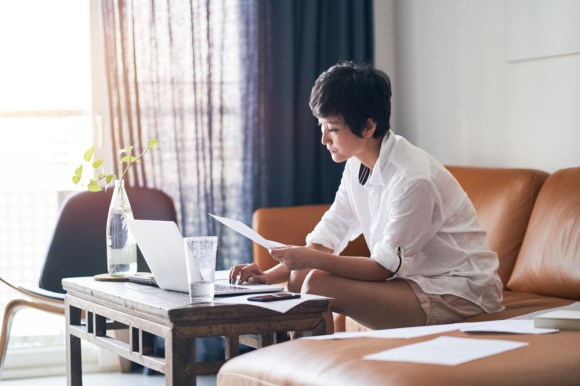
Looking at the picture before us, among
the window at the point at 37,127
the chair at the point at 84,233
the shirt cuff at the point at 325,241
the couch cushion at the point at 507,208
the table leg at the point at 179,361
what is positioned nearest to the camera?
the table leg at the point at 179,361

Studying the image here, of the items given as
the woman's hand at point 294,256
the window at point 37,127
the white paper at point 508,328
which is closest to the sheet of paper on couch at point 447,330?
the white paper at point 508,328

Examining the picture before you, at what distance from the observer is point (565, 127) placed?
354cm

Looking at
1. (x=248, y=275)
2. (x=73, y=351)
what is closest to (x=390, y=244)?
(x=248, y=275)

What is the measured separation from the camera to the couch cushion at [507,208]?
10.9ft

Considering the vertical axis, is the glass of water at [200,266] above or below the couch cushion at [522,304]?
above

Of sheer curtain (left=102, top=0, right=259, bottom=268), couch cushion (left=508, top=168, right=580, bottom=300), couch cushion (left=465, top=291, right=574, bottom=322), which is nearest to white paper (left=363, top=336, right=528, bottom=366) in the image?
couch cushion (left=465, top=291, right=574, bottom=322)

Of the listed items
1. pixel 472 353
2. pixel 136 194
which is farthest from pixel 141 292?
pixel 136 194

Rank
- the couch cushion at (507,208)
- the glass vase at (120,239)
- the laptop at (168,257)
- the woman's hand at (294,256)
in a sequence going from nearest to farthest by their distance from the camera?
the laptop at (168,257), the woman's hand at (294,256), the glass vase at (120,239), the couch cushion at (507,208)

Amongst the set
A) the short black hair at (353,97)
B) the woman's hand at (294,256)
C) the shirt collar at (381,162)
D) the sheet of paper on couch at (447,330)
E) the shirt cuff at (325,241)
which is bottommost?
the sheet of paper on couch at (447,330)

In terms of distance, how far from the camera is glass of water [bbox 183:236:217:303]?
7.02 ft

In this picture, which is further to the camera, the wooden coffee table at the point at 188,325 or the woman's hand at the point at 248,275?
the woman's hand at the point at 248,275

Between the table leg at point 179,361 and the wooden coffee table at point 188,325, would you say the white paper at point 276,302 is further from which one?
the table leg at point 179,361

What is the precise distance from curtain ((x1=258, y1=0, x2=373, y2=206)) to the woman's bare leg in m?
1.91

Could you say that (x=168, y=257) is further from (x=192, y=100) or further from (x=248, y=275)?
(x=192, y=100)
